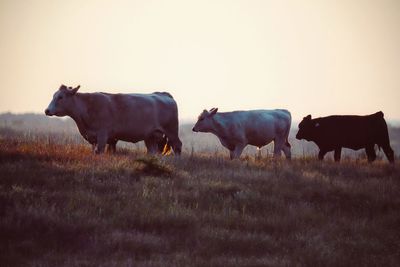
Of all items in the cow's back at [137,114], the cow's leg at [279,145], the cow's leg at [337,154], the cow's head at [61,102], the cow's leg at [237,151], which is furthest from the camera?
the cow's leg at [279,145]

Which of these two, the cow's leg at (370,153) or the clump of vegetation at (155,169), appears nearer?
the clump of vegetation at (155,169)

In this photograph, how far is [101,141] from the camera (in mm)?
19906

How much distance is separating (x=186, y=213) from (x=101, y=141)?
25.4 ft

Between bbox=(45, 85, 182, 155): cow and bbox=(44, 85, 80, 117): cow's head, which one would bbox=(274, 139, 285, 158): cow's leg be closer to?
bbox=(45, 85, 182, 155): cow

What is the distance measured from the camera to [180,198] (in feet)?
45.4

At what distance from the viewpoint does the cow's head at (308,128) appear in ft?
78.0

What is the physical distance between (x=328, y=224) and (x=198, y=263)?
350 cm

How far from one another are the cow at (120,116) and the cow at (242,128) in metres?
1.13

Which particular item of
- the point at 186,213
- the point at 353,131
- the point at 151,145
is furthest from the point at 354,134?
the point at 186,213

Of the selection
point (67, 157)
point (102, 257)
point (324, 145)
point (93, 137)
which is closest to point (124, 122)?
point (93, 137)

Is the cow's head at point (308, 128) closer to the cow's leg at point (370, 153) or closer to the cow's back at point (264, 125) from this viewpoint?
the cow's back at point (264, 125)

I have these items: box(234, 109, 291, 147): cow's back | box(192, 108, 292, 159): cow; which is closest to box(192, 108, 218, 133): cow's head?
box(192, 108, 292, 159): cow

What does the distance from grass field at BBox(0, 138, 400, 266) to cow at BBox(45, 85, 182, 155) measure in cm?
231

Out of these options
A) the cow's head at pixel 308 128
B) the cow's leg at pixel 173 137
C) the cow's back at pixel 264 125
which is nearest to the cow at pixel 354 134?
the cow's head at pixel 308 128
